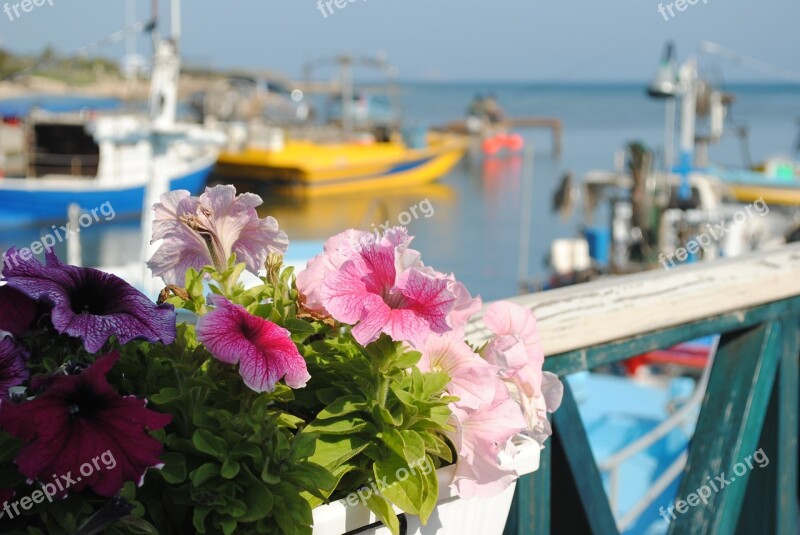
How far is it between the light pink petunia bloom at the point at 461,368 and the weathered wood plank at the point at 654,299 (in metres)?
0.34

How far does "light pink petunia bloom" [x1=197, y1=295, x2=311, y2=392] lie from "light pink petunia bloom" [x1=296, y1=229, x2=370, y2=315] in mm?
105

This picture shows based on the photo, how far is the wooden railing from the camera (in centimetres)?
146

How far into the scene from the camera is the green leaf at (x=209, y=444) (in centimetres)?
81

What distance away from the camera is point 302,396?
931mm

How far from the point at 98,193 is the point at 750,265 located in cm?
2350

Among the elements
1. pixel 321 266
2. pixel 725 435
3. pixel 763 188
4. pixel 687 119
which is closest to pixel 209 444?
pixel 321 266

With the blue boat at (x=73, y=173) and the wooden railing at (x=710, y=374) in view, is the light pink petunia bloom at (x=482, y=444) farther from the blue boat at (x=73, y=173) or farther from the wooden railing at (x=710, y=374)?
the blue boat at (x=73, y=173)

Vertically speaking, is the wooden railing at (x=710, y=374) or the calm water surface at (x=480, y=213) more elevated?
the wooden railing at (x=710, y=374)

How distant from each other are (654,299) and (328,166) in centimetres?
3141

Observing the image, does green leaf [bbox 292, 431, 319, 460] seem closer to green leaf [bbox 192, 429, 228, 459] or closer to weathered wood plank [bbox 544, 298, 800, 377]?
green leaf [bbox 192, 429, 228, 459]

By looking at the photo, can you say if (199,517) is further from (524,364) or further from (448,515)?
(524,364)

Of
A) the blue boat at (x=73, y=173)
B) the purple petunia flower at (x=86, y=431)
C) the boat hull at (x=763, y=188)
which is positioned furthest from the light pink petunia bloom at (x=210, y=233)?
the blue boat at (x=73, y=173)

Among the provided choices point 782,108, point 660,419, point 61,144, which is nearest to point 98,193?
point 61,144

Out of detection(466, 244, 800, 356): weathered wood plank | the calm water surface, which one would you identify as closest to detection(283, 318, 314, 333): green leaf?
detection(466, 244, 800, 356): weathered wood plank
